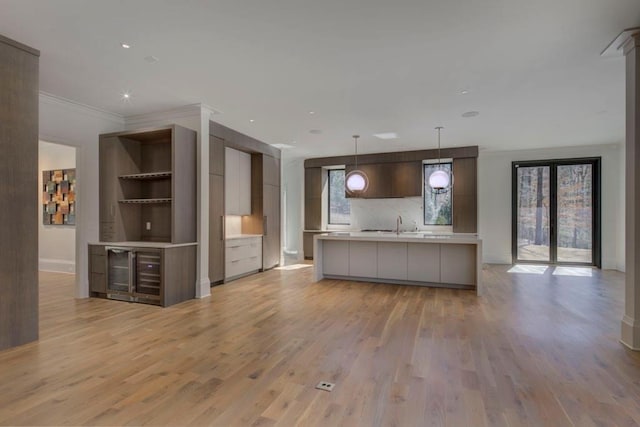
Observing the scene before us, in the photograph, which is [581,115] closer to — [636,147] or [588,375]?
[636,147]

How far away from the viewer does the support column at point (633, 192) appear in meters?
3.02

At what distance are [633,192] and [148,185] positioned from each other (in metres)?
6.35

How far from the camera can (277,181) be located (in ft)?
25.6

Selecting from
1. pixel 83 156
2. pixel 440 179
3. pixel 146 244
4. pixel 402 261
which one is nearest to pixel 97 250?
pixel 146 244

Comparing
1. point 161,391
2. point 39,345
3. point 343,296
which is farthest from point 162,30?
point 343,296

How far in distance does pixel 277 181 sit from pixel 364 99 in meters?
3.66

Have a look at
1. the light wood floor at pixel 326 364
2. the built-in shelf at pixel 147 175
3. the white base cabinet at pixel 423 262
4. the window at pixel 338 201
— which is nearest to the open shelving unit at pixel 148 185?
the built-in shelf at pixel 147 175

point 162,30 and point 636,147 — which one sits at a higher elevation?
point 162,30

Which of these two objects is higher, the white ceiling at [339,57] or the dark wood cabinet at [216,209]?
the white ceiling at [339,57]

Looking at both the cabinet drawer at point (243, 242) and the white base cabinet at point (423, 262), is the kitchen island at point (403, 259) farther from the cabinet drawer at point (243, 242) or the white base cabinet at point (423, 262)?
the cabinet drawer at point (243, 242)

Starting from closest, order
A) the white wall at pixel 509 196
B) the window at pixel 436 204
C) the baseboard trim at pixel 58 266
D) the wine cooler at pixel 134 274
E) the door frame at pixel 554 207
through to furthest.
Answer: the wine cooler at pixel 134 274 < the baseboard trim at pixel 58 266 < the white wall at pixel 509 196 < the door frame at pixel 554 207 < the window at pixel 436 204

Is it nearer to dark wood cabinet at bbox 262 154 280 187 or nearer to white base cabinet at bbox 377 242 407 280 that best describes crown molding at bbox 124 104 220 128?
dark wood cabinet at bbox 262 154 280 187

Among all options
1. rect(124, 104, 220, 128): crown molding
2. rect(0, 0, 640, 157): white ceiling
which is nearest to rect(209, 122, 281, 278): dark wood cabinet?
rect(124, 104, 220, 128): crown molding

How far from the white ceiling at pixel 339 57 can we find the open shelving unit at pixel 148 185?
1.75 feet
